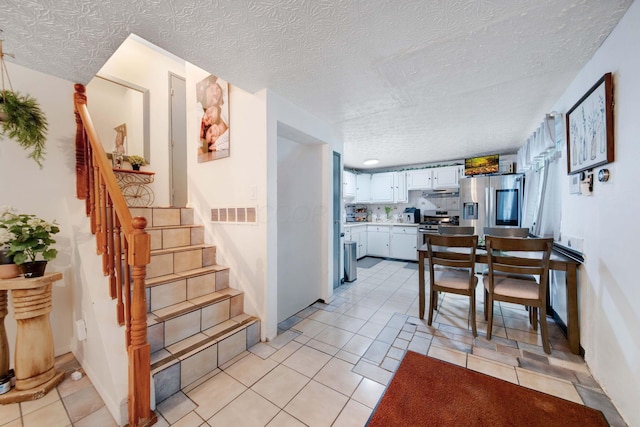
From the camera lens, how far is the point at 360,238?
18.5 ft

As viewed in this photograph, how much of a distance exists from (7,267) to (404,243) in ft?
17.9

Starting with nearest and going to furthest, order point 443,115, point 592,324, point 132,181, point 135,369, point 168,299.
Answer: point 135,369, point 592,324, point 168,299, point 443,115, point 132,181

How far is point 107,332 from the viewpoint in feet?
4.70

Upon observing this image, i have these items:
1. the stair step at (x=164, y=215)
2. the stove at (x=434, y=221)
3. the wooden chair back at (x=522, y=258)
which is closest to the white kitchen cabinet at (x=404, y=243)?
the stove at (x=434, y=221)

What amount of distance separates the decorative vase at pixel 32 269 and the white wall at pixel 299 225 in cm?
172

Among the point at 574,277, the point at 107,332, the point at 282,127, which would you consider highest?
the point at 282,127

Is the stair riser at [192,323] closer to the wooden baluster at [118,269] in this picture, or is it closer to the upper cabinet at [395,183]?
the wooden baluster at [118,269]

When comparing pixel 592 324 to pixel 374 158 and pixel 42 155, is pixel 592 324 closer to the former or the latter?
pixel 374 158

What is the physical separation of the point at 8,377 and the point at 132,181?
6.68ft

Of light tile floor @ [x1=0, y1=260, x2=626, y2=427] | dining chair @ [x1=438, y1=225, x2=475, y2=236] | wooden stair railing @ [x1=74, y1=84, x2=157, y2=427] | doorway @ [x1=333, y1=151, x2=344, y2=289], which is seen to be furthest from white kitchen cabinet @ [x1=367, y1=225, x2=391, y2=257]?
wooden stair railing @ [x1=74, y1=84, x2=157, y2=427]

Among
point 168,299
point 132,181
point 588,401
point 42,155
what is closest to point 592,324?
point 588,401

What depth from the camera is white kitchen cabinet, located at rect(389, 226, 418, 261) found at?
522 cm

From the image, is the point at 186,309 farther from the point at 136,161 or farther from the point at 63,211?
the point at 136,161

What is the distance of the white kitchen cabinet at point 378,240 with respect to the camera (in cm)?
556
